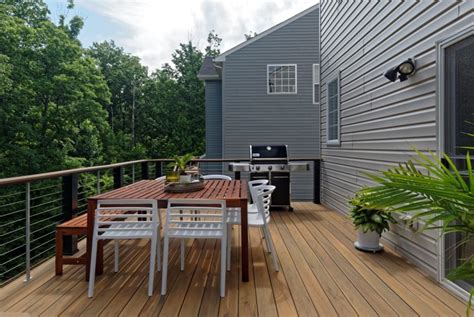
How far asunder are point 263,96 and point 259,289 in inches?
301

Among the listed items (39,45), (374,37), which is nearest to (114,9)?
(39,45)

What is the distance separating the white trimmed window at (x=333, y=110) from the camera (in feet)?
18.1

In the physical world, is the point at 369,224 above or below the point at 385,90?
below

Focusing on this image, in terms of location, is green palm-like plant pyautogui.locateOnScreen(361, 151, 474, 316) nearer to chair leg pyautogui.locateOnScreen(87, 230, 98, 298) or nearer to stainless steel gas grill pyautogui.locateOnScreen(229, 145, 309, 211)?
chair leg pyautogui.locateOnScreen(87, 230, 98, 298)

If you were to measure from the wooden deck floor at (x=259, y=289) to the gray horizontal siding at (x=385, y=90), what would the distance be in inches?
18.6

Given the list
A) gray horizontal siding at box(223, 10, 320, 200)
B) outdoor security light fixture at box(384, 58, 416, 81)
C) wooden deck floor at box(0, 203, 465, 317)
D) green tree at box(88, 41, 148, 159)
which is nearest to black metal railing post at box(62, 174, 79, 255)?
wooden deck floor at box(0, 203, 465, 317)

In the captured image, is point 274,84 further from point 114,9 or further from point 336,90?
point 114,9

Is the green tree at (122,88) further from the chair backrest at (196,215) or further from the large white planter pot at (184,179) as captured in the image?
the chair backrest at (196,215)

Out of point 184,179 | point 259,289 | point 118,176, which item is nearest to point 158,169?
point 118,176

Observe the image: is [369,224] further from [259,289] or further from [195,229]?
[195,229]

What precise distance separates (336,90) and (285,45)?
4301 millimetres

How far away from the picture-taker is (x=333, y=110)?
19.3 feet

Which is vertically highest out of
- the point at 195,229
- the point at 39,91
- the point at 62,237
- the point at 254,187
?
the point at 39,91

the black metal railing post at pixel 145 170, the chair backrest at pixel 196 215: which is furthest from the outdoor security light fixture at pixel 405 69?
the black metal railing post at pixel 145 170
